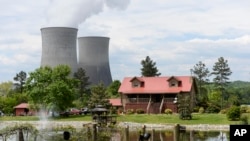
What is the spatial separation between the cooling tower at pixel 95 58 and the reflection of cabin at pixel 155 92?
42.8 feet

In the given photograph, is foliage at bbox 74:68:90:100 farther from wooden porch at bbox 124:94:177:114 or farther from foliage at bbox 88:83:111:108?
foliage at bbox 88:83:111:108

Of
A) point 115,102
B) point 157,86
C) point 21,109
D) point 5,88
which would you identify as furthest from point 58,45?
point 5,88

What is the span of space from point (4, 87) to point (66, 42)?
80.2 ft

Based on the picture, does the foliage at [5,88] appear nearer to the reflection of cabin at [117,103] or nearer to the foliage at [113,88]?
the foliage at [113,88]

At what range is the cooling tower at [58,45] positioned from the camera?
67000 mm

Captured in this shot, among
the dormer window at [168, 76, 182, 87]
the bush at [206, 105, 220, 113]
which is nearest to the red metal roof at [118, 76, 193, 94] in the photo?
the dormer window at [168, 76, 182, 87]

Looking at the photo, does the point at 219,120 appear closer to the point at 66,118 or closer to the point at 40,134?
the point at 66,118

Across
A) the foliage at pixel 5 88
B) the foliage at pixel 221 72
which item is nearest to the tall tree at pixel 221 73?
the foliage at pixel 221 72

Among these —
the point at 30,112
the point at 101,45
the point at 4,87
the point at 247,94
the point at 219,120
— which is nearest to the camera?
the point at 219,120

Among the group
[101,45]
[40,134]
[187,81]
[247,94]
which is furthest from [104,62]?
[40,134]

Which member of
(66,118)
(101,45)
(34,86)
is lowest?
(66,118)

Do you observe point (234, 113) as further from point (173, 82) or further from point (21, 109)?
point (21, 109)

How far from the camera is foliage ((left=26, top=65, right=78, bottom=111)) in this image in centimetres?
5378

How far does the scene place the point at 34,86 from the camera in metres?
56.2
